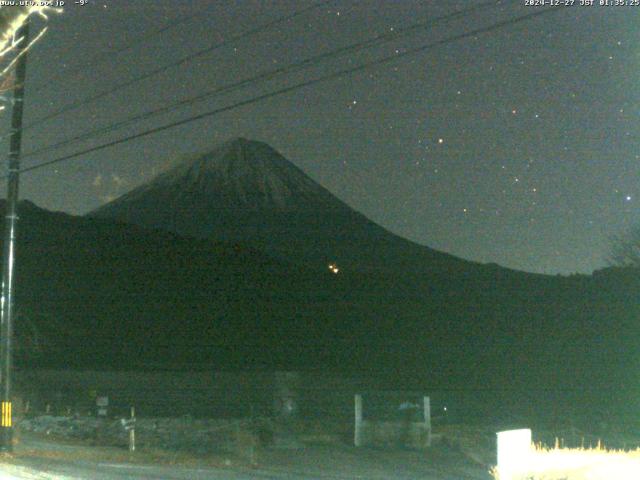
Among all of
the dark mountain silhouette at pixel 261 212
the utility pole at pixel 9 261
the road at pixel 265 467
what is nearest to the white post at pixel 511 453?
the road at pixel 265 467

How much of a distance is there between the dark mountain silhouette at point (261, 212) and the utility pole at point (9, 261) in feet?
292

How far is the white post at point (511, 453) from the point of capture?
38.3 ft

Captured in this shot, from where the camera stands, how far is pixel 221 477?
1527 centimetres

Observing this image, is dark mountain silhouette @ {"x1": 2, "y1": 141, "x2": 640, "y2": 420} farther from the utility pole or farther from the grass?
the grass

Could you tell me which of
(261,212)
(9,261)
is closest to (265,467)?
(9,261)

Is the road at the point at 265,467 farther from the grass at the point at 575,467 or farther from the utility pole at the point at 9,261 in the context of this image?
the grass at the point at 575,467

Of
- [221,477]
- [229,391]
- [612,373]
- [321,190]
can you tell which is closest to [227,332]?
[229,391]

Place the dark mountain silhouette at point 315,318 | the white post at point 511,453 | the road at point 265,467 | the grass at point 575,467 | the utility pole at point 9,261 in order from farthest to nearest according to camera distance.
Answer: the dark mountain silhouette at point 315,318, the utility pole at point 9,261, the road at point 265,467, the white post at point 511,453, the grass at point 575,467

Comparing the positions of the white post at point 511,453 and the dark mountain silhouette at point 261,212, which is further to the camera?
the dark mountain silhouette at point 261,212

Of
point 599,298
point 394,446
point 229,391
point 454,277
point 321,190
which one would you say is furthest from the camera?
point 321,190

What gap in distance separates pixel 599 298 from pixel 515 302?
553 centimetres

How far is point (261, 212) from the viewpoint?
148375mm

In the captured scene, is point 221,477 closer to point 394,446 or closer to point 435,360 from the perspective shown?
point 394,446

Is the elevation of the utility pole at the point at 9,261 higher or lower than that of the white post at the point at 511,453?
higher
